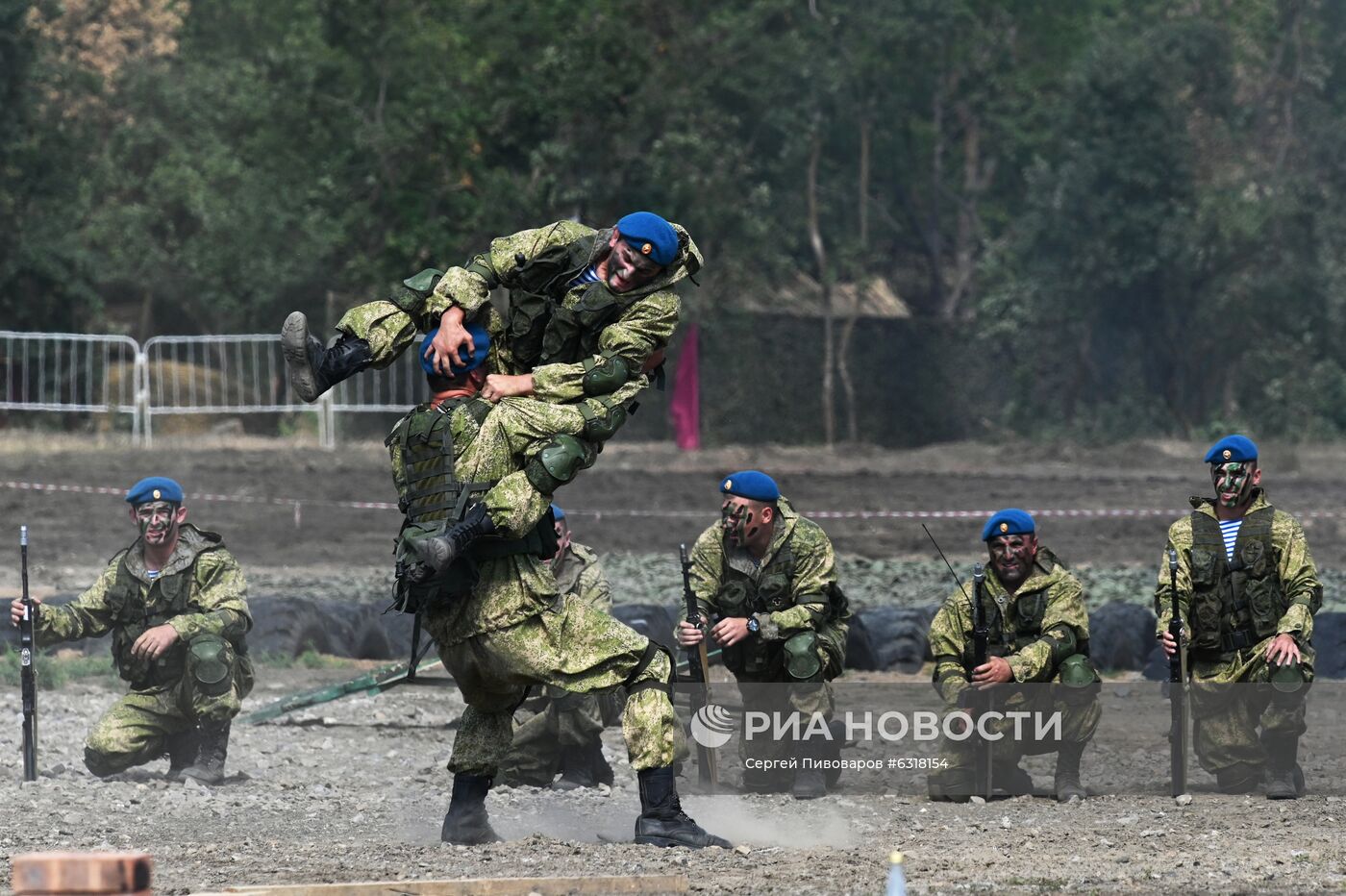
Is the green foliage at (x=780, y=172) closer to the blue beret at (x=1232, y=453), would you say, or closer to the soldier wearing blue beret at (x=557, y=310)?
the blue beret at (x=1232, y=453)

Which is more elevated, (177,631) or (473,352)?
(473,352)

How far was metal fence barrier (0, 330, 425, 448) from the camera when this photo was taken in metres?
27.6

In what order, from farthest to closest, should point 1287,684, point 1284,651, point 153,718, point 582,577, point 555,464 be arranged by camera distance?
point 582,577 → point 153,718 → point 1287,684 → point 1284,651 → point 555,464

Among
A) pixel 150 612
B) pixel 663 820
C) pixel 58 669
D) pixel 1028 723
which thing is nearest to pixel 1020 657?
pixel 1028 723

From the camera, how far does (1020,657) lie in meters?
9.48

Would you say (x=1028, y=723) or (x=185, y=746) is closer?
(x=1028, y=723)

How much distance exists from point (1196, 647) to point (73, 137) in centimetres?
2728

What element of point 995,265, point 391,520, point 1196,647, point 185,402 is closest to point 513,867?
point 1196,647

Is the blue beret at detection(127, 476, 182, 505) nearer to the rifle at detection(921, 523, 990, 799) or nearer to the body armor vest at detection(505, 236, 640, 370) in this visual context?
the body armor vest at detection(505, 236, 640, 370)

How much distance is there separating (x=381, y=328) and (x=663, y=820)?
206 centimetres

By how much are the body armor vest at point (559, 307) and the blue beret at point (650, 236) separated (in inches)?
7.0

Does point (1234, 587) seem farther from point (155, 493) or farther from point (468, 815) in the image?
point (155, 493)

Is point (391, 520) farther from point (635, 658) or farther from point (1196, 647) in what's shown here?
point (635, 658)

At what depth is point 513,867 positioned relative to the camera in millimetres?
6988
